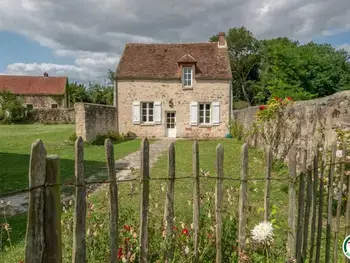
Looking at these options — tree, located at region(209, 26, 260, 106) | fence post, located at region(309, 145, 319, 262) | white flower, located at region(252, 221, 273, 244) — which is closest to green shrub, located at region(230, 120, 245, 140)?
fence post, located at region(309, 145, 319, 262)

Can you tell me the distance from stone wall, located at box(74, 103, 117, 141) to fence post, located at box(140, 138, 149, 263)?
11.9m

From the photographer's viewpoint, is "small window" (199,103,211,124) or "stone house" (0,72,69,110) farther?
"stone house" (0,72,69,110)

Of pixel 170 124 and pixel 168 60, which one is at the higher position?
pixel 168 60

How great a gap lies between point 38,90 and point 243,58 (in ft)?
92.2

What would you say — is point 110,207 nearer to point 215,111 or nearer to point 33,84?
point 215,111

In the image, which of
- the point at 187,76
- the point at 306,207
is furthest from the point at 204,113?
the point at 306,207

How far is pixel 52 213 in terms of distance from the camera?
170 centimetres

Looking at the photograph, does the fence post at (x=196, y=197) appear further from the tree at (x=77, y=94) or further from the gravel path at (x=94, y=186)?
the tree at (x=77, y=94)

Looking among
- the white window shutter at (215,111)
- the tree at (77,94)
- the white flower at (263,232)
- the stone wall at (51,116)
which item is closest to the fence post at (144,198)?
the white flower at (263,232)

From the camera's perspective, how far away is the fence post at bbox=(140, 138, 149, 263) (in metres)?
2.28

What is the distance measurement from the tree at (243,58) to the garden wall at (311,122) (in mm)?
36607

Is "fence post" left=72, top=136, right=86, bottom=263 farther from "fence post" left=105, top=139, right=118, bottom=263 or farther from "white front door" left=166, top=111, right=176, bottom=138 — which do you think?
"white front door" left=166, top=111, right=176, bottom=138

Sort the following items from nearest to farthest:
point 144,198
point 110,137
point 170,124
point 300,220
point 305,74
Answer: point 144,198 < point 300,220 < point 110,137 < point 170,124 < point 305,74

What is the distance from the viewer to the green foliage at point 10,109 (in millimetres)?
30656
